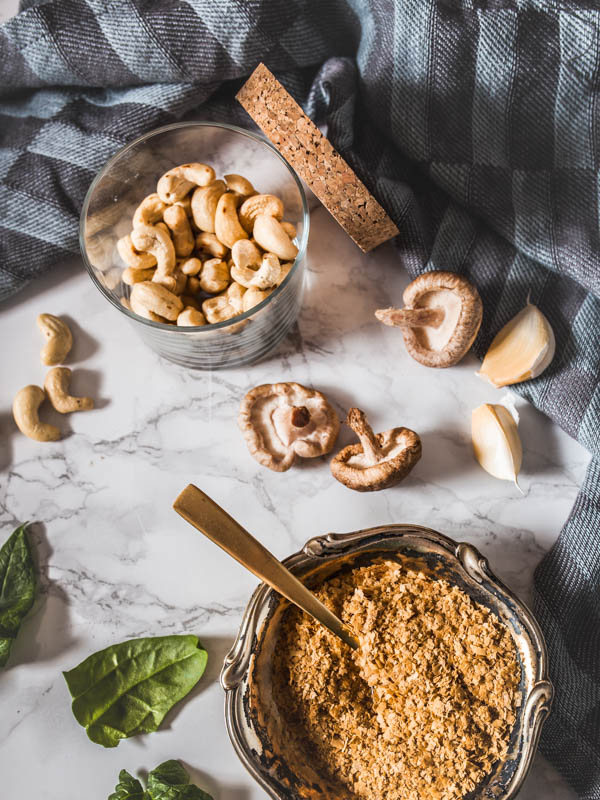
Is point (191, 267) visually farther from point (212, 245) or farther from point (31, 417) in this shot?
point (31, 417)

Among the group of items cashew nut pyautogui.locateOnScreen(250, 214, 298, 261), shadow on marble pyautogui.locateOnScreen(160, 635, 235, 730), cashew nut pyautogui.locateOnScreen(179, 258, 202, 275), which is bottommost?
shadow on marble pyautogui.locateOnScreen(160, 635, 235, 730)

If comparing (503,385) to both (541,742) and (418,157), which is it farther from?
(541,742)

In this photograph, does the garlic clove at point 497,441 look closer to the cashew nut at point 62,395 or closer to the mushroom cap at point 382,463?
the mushroom cap at point 382,463

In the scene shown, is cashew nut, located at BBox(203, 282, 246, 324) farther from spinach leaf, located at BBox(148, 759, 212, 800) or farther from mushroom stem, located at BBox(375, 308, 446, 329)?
spinach leaf, located at BBox(148, 759, 212, 800)

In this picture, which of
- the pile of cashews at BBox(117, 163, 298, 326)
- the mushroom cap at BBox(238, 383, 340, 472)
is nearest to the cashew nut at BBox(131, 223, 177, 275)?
the pile of cashews at BBox(117, 163, 298, 326)

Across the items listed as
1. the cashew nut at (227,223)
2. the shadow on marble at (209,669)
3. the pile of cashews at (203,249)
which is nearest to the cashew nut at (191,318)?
the pile of cashews at (203,249)

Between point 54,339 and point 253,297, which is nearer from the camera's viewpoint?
point 253,297

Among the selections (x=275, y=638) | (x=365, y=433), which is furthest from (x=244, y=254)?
(x=275, y=638)
